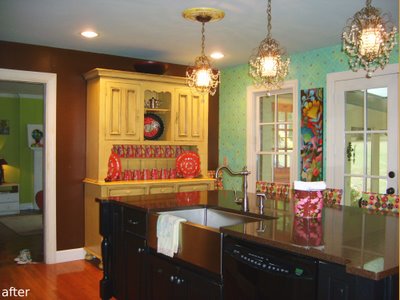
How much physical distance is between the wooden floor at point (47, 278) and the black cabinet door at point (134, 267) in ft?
2.54

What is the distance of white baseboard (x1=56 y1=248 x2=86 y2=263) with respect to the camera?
15.4ft

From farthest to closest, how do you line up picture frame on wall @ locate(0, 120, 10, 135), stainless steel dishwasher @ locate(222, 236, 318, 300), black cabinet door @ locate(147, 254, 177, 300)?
picture frame on wall @ locate(0, 120, 10, 135)
black cabinet door @ locate(147, 254, 177, 300)
stainless steel dishwasher @ locate(222, 236, 318, 300)

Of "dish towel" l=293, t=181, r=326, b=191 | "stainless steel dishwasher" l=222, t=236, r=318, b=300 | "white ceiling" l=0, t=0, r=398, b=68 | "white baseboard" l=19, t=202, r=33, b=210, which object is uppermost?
"white ceiling" l=0, t=0, r=398, b=68

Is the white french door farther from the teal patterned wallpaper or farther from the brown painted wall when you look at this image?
the brown painted wall

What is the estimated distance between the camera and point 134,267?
2.91m

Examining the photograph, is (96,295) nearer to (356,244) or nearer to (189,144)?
(189,144)

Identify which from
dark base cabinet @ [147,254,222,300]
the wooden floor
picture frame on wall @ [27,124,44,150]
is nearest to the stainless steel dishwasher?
dark base cabinet @ [147,254,222,300]

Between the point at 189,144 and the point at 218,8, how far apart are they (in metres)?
2.21

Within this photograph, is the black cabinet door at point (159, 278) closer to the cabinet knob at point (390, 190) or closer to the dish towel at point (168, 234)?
the dish towel at point (168, 234)

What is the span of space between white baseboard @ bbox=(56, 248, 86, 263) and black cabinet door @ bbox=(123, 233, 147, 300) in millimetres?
1963

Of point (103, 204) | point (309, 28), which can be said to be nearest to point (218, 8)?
point (309, 28)

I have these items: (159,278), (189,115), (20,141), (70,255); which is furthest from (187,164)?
(20,141)

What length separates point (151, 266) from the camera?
2.75 metres

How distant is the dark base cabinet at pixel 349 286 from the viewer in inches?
58.3
